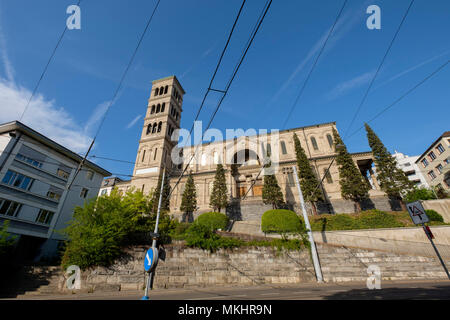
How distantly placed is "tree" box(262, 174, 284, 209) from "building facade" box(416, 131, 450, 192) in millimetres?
36953

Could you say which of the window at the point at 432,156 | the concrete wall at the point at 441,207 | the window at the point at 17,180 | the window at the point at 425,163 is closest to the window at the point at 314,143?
the concrete wall at the point at 441,207

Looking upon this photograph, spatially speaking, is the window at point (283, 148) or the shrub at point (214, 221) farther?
the window at point (283, 148)

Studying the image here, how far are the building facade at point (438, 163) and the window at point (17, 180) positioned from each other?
68588 millimetres

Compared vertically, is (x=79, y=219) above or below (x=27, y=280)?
above

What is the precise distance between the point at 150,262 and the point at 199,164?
124ft

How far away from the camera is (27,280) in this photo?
1435 cm

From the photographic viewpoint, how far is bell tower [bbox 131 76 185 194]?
130 ft

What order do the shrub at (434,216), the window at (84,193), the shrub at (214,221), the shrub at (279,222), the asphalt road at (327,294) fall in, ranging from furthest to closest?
the window at (84,193) < the shrub at (214,221) < the shrub at (279,222) < the shrub at (434,216) < the asphalt road at (327,294)

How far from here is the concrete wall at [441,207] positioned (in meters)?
21.3

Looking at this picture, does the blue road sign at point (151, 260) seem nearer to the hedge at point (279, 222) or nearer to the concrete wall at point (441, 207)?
the hedge at point (279, 222)

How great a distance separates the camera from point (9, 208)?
66.5 feet

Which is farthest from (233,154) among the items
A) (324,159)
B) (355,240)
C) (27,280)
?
(27,280)

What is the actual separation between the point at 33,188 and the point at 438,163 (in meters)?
72.4
